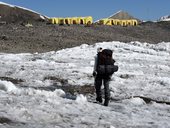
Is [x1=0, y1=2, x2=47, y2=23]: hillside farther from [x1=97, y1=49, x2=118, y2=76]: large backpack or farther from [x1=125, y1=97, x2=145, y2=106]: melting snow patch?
[x1=97, y1=49, x2=118, y2=76]: large backpack

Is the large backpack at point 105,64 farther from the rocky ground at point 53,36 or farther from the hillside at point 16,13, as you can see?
the hillside at point 16,13

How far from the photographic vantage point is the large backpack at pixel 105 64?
39.4ft

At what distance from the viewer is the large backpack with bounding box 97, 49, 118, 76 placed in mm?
12000

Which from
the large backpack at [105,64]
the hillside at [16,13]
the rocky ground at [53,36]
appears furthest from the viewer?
the hillside at [16,13]

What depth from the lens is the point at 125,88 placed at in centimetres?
1634

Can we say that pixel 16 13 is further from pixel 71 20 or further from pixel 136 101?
pixel 136 101

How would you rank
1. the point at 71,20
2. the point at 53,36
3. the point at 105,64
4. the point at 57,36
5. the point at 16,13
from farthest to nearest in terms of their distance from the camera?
the point at 16,13 < the point at 71,20 < the point at 57,36 < the point at 53,36 < the point at 105,64

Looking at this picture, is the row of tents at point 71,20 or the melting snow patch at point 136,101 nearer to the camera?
the melting snow patch at point 136,101

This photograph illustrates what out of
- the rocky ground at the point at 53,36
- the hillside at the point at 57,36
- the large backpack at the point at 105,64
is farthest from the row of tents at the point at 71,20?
the large backpack at the point at 105,64

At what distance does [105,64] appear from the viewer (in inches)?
474

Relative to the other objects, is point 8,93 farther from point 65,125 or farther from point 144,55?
point 144,55

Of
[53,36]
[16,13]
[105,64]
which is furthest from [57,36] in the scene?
[16,13]

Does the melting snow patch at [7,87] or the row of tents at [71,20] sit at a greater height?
the row of tents at [71,20]

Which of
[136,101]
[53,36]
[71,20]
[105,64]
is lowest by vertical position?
[136,101]
